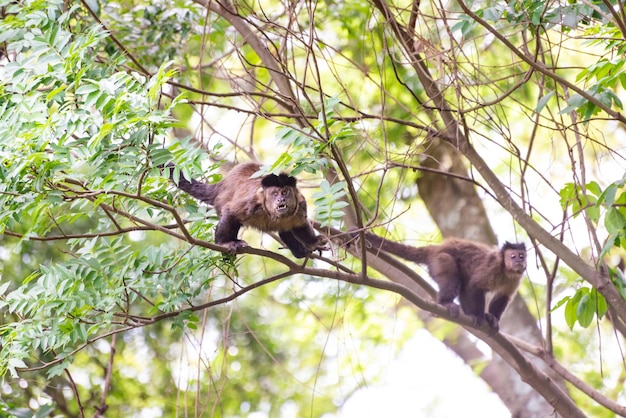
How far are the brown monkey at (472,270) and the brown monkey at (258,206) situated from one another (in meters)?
2.00

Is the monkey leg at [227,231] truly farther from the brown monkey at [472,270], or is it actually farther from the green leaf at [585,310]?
the brown monkey at [472,270]

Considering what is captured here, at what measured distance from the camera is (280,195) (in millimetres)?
5250

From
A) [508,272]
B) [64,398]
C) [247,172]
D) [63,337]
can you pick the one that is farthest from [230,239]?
[64,398]

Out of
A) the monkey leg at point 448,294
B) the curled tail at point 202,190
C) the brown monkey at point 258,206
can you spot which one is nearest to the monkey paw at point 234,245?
the brown monkey at point 258,206

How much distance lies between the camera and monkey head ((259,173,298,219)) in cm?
522

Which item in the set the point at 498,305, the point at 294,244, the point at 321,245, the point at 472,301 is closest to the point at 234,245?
the point at 321,245

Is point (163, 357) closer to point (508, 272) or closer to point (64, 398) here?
point (64, 398)

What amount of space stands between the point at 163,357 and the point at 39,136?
19.6ft

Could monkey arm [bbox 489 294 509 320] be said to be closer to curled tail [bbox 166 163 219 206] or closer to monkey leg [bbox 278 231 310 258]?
monkey leg [bbox 278 231 310 258]

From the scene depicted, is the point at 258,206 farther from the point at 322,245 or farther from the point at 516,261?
the point at 516,261

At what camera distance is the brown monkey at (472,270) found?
766 centimetres

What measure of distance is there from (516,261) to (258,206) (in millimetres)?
3307

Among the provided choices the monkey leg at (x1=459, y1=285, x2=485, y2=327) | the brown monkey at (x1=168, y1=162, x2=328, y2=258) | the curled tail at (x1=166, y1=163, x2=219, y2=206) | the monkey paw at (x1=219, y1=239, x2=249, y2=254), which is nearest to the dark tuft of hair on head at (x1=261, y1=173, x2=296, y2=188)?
the brown monkey at (x1=168, y1=162, x2=328, y2=258)

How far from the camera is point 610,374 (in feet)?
34.6
